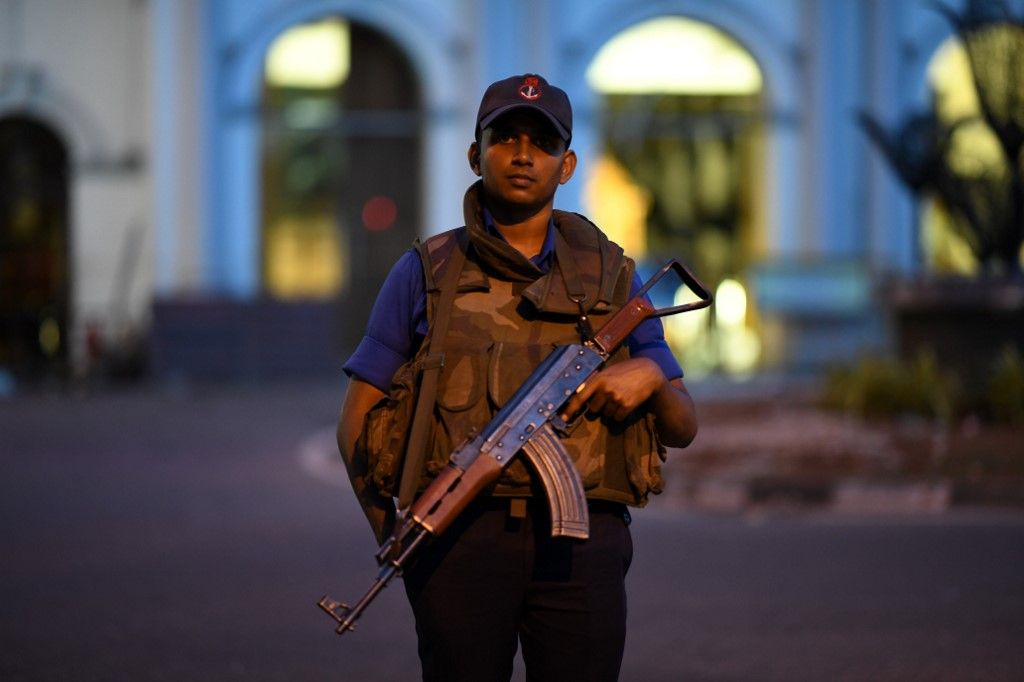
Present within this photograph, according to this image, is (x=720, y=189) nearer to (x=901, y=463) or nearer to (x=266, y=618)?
(x=901, y=463)

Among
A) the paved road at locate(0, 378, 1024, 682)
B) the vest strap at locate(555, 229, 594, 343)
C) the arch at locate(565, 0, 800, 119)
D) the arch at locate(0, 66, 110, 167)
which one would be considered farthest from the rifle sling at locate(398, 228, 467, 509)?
the arch at locate(0, 66, 110, 167)

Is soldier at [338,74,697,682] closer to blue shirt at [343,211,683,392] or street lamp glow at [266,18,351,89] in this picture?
blue shirt at [343,211,683,392]

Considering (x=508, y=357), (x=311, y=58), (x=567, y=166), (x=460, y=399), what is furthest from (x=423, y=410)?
(x=311, y=58)

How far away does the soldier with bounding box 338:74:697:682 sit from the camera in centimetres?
386

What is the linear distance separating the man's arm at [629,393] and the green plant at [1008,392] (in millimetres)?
10921

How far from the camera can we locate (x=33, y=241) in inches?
1080

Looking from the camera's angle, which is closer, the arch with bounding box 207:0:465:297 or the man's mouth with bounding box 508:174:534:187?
the man's mouth with bounding box 508:174:534:187

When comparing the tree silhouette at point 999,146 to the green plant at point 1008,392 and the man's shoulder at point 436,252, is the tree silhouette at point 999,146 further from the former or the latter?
the man's shoulder at point 436,252

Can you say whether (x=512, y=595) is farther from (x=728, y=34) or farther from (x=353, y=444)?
(x=728, y=34)

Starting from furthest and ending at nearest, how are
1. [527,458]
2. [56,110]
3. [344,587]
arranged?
[56,110]
[344,587]
[527,458]

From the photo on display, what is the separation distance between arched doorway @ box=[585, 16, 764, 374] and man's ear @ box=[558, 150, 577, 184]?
22.4 meters

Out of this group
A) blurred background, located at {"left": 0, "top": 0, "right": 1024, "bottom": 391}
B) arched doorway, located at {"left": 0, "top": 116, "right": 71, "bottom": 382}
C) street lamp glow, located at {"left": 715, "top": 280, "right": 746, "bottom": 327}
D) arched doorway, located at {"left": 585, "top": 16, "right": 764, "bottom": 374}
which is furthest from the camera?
arched doorway, located at {"left": 0, "top": 116, "right": 71, "bottom": 382}

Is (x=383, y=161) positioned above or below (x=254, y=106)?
below

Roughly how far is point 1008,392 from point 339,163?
14402mm
